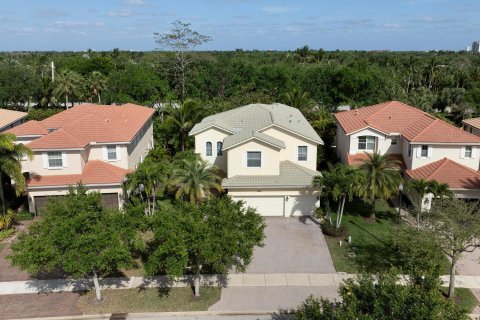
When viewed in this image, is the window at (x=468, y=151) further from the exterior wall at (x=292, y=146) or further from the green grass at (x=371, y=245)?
the exterior wall at (x=292, y=146)

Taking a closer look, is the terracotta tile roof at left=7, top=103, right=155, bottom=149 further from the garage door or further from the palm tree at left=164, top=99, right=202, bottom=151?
the garage door

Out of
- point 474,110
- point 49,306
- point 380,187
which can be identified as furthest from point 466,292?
point 474,110

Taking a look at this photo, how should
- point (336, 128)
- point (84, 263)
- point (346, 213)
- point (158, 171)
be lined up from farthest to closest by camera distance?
point (336, 128) → point (346, 213) → point (158, 171) → point (84, 263)

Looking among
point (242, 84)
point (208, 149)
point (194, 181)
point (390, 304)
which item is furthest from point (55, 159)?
point (242, 84)

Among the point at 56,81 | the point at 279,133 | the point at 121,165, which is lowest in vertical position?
the point at 121,165

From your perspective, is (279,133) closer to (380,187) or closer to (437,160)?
(380,187)

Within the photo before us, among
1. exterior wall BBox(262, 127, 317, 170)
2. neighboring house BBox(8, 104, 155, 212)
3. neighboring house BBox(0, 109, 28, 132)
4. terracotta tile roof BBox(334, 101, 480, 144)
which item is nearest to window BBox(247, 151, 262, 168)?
exterior wall BBox(262, 127, 317, 170)

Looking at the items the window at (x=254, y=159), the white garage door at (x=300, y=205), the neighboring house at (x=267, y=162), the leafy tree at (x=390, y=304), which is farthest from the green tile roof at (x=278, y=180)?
the leafy tree at (x=390, y=304)
